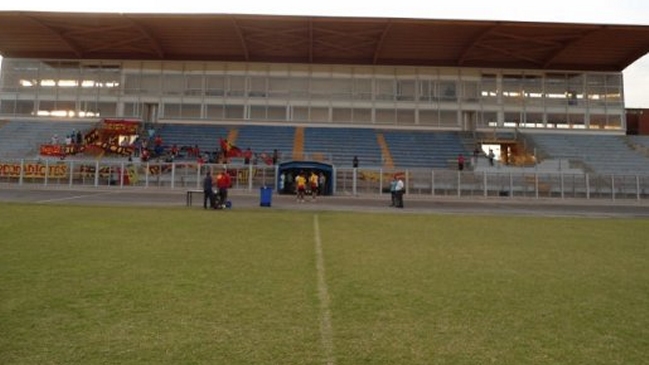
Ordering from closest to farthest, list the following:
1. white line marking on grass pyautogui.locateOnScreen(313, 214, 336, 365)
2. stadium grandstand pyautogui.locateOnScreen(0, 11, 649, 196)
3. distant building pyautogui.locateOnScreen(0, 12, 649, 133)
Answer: white line marking on grass pyautogui.locateOnScreen(313, 214, 336, 365) < stadium grandstand pyautogui.locateOnScreen(0, 11, 649, 196) < distant building pyautogui.locateOnScreen(0, 12, 649, 133)

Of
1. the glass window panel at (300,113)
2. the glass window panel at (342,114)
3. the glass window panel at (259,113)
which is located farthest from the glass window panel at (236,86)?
the glass window panel at (342,114)

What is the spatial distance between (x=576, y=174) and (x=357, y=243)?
89.2 feet

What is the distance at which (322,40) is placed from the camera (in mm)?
42406

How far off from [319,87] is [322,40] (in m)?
5.27

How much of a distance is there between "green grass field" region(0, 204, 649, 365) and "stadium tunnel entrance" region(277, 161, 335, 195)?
19.6m

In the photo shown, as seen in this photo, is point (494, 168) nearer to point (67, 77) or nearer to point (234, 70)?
point (234, 70)

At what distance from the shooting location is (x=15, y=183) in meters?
30.7

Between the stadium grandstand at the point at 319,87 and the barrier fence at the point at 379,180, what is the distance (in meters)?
10.0

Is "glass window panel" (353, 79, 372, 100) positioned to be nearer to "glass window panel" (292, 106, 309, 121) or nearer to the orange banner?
"glass window panel" (292, 106, 309, 121)

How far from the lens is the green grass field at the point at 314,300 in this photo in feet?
12.7

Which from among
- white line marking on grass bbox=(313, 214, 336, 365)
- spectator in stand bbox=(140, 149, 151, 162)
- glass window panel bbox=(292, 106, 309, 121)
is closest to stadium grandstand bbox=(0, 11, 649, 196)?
glass window panel bbox=(292, 106, 309, 121)

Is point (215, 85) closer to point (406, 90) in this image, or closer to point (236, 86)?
point (236, 86)

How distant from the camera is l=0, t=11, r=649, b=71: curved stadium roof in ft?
→ 129

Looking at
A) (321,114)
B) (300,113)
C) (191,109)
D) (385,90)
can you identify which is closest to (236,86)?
(191,109)
